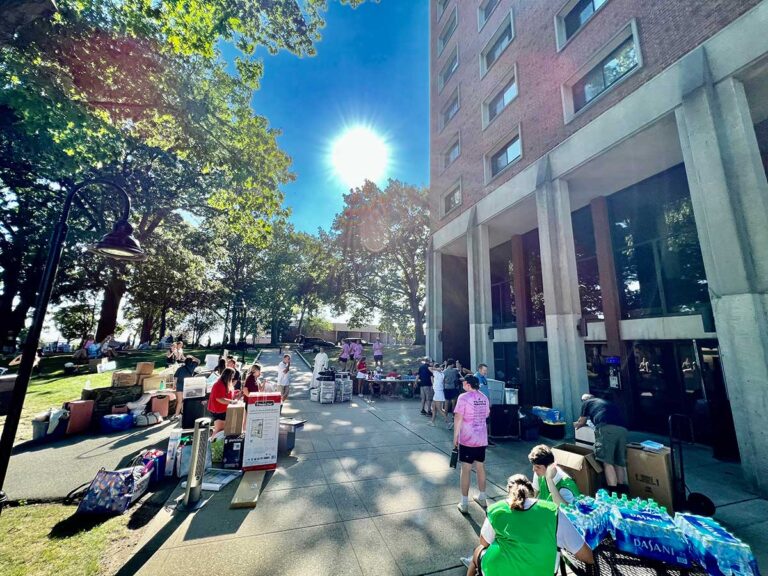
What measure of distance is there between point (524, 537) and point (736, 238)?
767 centimetres

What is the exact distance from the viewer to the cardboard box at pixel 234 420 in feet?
22.6

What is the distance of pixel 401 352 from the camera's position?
2833 cm

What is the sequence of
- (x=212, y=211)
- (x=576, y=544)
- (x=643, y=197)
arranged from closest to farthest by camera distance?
(x=576, y=544) → (x=643, y=197) → (x=212, y=211)

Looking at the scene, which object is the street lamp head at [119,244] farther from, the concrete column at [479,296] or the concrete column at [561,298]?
the concrete column at [479,296]

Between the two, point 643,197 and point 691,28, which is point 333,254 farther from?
point 691,28

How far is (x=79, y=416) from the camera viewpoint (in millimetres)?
8562

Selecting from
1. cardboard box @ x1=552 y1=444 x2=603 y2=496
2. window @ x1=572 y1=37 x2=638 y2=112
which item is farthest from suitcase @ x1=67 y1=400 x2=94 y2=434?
window @ x1=572 y1=37 x2=638 y2=112

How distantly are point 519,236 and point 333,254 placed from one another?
929 inches

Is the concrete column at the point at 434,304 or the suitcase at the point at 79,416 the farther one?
the concrete column at the point at 434,304

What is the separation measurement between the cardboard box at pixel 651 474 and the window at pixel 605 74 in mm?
10794

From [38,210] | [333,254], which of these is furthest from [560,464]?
[333,254]

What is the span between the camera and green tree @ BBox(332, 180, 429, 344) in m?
33.0

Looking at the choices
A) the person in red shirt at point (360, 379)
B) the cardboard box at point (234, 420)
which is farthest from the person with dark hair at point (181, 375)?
the person in red shirt at point (360, 379)

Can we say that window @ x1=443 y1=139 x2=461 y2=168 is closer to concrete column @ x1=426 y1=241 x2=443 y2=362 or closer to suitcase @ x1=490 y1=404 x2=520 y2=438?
concrete column @ x1=426 y1=241 x2=443 y2=362
